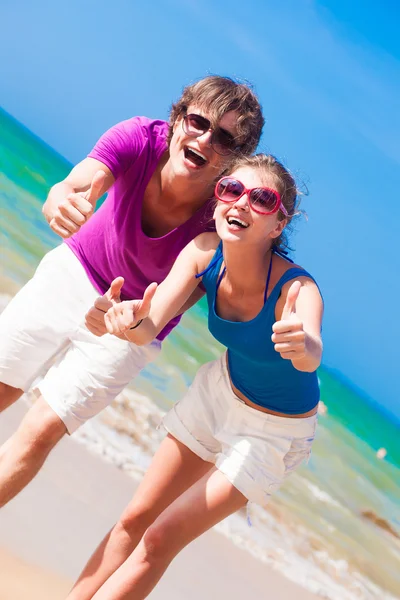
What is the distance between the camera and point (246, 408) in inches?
129

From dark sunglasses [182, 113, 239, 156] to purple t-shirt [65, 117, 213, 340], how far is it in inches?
8.2

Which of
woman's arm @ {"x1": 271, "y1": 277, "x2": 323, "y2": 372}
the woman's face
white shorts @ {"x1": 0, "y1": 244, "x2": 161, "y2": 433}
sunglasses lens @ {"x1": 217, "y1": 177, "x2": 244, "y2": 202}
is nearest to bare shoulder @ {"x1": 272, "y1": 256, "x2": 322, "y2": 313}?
woman's arm @ {"x1": 271, "y1": 277, "x2": 323, "y2": 372}

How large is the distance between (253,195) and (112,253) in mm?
749

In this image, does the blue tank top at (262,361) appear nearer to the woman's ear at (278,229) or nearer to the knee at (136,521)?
the woman's ear at (278,229)

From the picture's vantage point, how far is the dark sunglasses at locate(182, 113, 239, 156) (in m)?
3.36

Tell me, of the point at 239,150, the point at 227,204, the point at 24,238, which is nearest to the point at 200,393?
the point at 227,204

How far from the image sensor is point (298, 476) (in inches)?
364

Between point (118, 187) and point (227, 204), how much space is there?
643mm

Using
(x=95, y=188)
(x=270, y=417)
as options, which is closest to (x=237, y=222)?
(x=95, y=188)

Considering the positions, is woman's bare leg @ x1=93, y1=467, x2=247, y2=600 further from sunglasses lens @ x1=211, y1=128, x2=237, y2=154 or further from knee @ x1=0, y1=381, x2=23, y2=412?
sunglasses lens @ x1=211, y1=128, x2=237, y2=154

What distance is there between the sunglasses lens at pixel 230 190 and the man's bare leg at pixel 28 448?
118 cm

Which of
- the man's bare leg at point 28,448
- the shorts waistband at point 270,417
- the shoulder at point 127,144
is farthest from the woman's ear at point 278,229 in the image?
the man's bare leg at point 28,448

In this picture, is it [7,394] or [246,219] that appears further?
[7,394]

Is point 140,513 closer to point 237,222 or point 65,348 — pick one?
point 65,348
